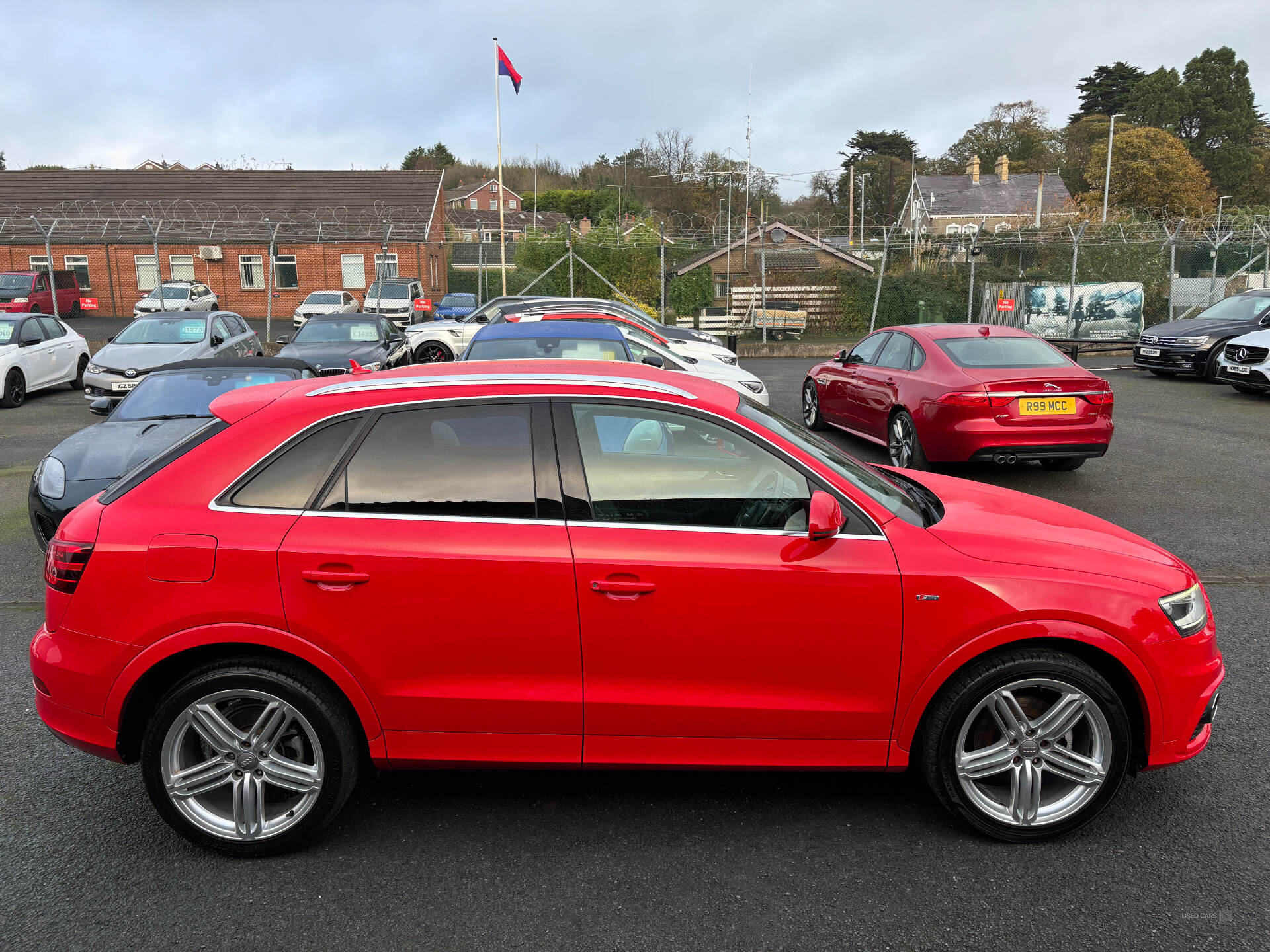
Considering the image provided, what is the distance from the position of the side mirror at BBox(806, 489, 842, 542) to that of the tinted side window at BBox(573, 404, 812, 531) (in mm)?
72

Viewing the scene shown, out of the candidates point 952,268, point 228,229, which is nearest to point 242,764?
point 952,268

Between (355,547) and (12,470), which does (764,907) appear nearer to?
(355,547)

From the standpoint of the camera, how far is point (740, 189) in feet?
224

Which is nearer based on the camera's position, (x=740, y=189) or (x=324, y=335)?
(x=324, y=335)

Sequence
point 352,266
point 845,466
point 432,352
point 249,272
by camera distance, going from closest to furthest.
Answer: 1. point 845,466
2. point 432,352
3. point 352,266
4. point 249,272

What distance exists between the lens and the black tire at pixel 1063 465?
9.88 meters

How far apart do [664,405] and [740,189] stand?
68.2 meters

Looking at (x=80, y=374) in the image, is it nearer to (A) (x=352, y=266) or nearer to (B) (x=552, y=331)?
(B) (x=552, y=331)

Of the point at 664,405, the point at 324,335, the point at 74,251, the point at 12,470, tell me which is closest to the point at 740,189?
the point at 74,251

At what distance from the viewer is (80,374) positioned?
18.8 m

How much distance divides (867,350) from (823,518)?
27.5 ft

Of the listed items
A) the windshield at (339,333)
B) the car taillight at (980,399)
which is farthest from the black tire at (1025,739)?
the windshield at (339,333)

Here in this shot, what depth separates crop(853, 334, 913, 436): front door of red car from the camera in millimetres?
10031

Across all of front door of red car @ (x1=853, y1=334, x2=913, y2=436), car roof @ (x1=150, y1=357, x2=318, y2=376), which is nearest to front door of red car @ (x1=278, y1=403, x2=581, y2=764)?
car roof @ (x1=150, y1=357, x2=318, y2=376)
